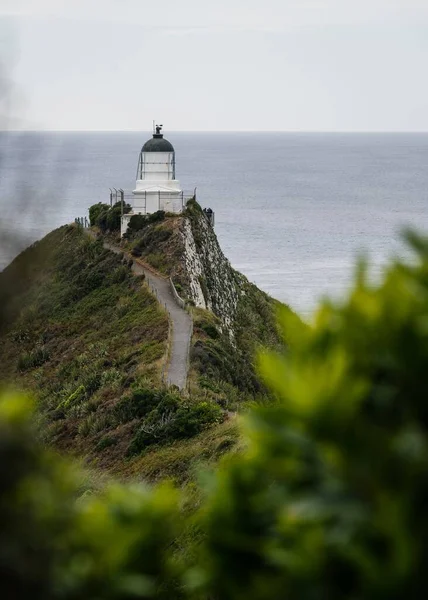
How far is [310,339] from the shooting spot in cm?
425

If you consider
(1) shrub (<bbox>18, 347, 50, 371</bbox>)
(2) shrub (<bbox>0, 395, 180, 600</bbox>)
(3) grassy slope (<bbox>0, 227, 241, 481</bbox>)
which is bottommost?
(1) shrub (<bbox>18, 347, 50, 371</bbox>)

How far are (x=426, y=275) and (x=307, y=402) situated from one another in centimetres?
98

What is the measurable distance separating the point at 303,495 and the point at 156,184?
45816 mm

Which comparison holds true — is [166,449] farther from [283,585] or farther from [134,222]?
[134,222]

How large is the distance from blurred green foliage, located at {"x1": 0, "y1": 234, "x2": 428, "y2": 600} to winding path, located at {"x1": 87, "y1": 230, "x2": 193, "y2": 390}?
2001 centimetres

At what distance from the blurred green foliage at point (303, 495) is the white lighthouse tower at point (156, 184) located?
43.8m

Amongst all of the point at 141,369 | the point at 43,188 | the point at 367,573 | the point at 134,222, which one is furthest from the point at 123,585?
the point at 134,222

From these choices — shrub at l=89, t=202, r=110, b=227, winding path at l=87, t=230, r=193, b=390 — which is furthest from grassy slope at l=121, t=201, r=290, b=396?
A: shrub at l=89, t=202, r=110, b=227

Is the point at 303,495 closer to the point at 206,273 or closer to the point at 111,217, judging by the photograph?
the point at 206,273

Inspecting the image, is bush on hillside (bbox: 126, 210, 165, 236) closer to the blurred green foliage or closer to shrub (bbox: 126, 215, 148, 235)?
shrub (bbox: 126, 215, 148, 235)

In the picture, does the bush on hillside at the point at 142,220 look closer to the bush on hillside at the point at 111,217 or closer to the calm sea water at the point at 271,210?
the bush on hillside at the point at 111,217

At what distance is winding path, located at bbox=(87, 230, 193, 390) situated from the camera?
85.2 feet

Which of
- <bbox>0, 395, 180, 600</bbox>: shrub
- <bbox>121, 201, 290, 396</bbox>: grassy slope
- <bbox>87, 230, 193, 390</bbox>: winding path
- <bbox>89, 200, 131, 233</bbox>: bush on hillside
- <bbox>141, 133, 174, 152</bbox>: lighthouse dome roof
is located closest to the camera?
<bbox>0, 395, 180, 600</bbox>: shrub

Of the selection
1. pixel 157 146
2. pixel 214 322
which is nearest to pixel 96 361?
pixel 214 322
